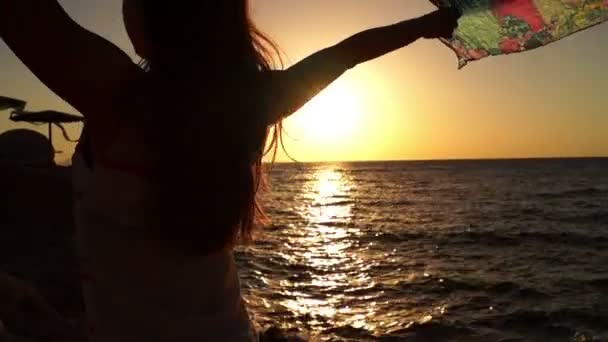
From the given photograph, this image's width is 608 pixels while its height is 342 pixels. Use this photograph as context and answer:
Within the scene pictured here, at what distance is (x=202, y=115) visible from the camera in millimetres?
1192

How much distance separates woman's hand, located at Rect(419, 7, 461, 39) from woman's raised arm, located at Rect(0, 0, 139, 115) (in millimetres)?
838

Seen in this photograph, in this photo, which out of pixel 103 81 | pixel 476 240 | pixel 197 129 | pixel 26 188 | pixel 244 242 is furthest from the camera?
pixel 476 240

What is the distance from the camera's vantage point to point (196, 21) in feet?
→ 3.89

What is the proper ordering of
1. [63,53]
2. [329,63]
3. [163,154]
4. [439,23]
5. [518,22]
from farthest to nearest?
[518,22]
[439,23]
[329,63]
[163,154]
[63,53]

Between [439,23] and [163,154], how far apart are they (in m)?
0.88

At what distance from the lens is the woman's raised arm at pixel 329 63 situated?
1372 millimetres

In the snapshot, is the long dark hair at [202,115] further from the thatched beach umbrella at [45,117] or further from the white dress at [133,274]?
the thatched beach umbrella at [45,117]

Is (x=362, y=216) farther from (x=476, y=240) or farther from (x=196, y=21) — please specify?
(x=196, y=21)

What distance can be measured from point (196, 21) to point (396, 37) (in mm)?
554

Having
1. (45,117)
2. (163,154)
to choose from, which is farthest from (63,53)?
(45,117)

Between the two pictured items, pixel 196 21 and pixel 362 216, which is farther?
pixel 362 216

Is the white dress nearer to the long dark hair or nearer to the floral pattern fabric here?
the long dark hair

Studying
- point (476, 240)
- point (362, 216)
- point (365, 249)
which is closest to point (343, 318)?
point (365, 249)

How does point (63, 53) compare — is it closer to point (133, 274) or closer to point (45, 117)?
point (133, 274)
